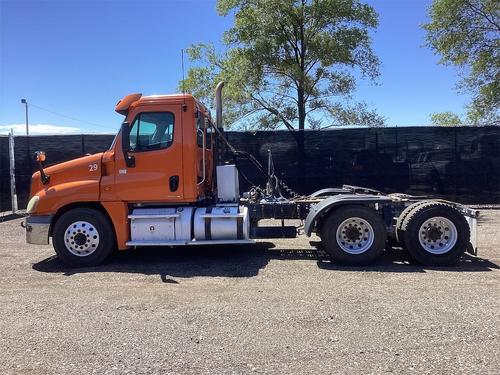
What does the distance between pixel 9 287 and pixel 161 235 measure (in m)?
2.38

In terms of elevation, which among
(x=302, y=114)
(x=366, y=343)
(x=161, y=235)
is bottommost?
(x=366, y=343)

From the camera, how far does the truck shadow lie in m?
7.69

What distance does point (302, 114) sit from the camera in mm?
18219

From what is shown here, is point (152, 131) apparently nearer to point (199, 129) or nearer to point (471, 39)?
point (199, 129)

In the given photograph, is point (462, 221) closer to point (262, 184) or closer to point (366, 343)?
point (366, 343)

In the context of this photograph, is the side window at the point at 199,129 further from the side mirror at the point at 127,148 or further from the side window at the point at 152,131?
the side mirror at the point at 127,148

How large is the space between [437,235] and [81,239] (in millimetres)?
5677

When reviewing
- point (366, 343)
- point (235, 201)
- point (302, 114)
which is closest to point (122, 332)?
point (366, 343)

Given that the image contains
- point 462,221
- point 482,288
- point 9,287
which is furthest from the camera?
point 462,221

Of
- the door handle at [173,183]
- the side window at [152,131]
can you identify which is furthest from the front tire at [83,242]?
the side window at [152,131]

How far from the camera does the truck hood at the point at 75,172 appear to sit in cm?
830

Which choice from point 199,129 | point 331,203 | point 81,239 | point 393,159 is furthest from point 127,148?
point 393,159

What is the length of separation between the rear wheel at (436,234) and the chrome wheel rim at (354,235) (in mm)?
569

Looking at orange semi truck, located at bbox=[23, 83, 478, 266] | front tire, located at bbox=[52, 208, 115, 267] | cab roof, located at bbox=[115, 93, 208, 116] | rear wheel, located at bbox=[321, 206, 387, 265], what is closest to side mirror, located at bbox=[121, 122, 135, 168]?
orange semi truck, located at bbox=[23, 83, 478, 266]
